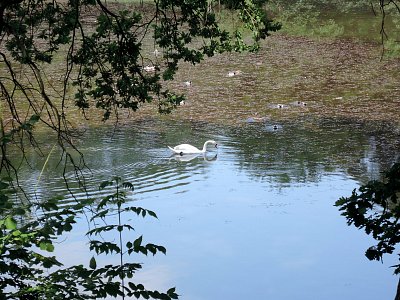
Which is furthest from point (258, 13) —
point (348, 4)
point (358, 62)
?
point (348, 4)

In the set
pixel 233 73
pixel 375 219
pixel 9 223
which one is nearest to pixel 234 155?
pixel 233 73

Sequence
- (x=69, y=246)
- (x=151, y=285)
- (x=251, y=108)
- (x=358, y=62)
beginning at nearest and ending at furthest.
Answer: (x=151, y=285) → (x=69, y=246) → (x=251, y=108) → (x=358, y=62)

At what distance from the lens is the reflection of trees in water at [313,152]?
9.12 meters

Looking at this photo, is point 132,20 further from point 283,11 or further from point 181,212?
point 283,11

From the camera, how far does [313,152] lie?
982 centimetres

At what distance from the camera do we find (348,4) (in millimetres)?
20156

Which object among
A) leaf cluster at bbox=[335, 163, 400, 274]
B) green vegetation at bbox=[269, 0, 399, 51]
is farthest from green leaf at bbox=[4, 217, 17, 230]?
green vegetation at bbox=[269, 0, 399, 51]

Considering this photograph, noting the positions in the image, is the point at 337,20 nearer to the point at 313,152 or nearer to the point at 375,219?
the point at 313,152

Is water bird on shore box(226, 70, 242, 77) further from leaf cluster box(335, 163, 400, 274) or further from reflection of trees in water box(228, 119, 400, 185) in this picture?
leaf cluster box(335, 163, 400, 274)

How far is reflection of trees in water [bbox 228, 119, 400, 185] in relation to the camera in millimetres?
9117

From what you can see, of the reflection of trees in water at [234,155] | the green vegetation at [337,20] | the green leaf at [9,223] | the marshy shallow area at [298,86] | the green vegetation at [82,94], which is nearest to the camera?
the green leaf at [9,223]

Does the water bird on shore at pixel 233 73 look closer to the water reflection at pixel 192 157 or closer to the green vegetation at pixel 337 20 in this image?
the green vegetation at pixel 337 20

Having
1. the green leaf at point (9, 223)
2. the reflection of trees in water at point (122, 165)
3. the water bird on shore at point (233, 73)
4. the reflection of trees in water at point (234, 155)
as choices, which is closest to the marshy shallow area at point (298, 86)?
the water bird on shore at point (233, 73)

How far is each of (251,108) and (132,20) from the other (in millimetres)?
6842
